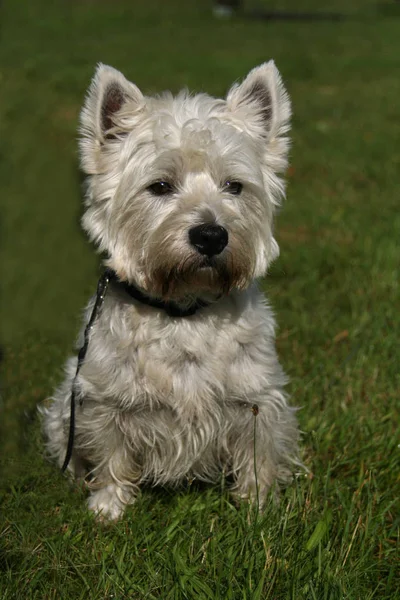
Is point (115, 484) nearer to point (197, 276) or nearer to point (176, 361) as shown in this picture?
point (176, 361)

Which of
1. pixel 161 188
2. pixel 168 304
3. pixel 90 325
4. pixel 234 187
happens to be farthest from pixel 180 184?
pixel 90 325

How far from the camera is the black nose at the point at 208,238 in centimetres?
316

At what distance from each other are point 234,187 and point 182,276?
46 cm

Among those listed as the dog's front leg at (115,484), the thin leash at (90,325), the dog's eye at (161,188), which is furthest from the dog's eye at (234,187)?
the dog's front leg at (115,484)

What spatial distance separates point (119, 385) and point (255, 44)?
17.0 metres

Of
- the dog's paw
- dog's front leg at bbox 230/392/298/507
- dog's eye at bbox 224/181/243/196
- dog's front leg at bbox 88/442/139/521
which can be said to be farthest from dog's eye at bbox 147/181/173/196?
the dog's paw

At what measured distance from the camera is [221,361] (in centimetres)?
341

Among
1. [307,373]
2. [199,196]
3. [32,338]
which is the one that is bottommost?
[32,338]

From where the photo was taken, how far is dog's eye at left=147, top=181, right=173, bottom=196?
3365mm

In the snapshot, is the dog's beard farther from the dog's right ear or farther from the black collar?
the dog's right ear

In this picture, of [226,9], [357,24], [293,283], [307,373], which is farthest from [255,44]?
[307,373]

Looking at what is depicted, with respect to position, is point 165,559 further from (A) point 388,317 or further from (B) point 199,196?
(A) point 388,317

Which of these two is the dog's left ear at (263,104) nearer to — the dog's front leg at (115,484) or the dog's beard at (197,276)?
the dog's beard at (197,276)

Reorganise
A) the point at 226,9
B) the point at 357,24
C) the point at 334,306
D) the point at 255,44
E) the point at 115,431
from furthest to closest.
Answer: the point at 226,9 → the point at 357,24 → the point at 255,44 → the point at 334,306 → the point at 115,431
